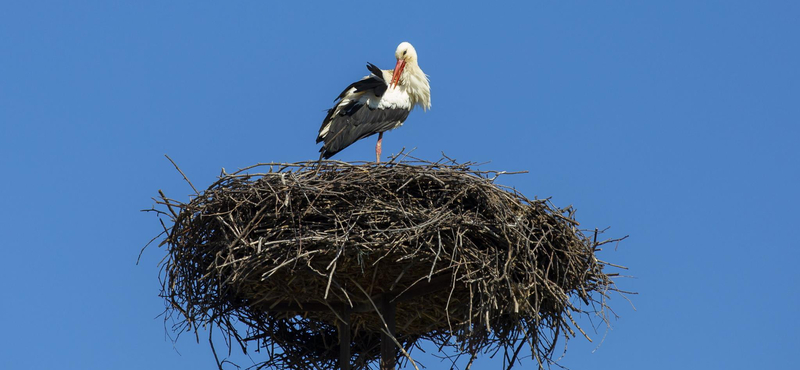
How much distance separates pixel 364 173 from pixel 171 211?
146 cm

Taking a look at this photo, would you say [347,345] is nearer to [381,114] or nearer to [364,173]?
[364,173]

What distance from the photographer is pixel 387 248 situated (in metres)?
7.66

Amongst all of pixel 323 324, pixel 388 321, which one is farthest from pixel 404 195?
pixel 323 324

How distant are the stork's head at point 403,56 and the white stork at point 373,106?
0.01 m

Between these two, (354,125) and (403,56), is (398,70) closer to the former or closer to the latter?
(403,56)

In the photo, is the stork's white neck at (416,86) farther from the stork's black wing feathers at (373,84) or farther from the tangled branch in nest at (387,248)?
the tangled branch in nest at (387,248)

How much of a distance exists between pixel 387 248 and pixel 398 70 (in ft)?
14.4

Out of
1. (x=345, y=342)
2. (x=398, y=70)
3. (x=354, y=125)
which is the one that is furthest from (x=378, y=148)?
(x=345, y=342)

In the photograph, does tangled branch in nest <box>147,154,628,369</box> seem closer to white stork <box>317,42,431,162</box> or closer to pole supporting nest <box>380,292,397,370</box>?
pole supporting nest <box>380,292,397,370</box>

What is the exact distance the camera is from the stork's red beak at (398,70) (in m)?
11.6

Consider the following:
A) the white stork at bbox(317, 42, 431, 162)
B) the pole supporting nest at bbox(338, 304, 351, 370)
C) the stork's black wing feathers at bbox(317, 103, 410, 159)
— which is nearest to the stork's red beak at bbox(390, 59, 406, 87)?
the white stork at bbox(317, 42, 431, 162)

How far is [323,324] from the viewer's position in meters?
A: 9.20

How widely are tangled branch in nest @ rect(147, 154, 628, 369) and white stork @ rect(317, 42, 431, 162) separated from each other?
2949 millimetres

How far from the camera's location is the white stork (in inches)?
442
